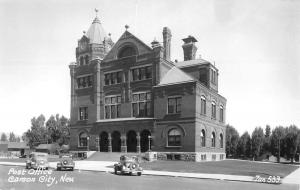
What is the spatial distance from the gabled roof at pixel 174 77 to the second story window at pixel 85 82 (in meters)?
12.7

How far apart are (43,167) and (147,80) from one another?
1993 cm

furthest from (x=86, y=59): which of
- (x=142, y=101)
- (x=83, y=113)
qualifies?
(x=142, y=101)

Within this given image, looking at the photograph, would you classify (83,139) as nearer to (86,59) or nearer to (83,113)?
(83,113)

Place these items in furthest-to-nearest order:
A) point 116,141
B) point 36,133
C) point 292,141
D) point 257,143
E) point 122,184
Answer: point 36,133, point 257,143, point 292,141, point 116,141, point 122,184

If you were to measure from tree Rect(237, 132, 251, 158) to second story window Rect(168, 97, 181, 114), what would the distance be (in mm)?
51787

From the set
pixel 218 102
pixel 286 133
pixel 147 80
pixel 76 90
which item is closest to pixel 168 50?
pixel 147 80

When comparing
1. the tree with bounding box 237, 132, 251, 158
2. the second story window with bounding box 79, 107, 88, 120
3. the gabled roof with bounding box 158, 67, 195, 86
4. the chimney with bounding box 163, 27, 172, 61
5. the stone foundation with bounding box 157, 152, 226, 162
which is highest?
the chimney with bounding box 163, 27, 172, 61

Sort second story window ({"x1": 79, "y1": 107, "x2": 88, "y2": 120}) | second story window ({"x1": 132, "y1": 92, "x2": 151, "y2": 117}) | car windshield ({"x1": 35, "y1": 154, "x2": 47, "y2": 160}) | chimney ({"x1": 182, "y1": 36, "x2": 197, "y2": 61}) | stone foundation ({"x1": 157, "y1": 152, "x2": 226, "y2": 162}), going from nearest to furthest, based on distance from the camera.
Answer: car windshield ({"x1": 35, "y1": 154, "x2": 47, "y2": 160}) < stone foundation ({"x1": 157, "y1": 152, "x2": 226, "y2": 162}) < second story window ({"x1": 132, "y1": 92, "x2": 151, "y2": 117}) < second story window ({"x1": 79, "y1": 107, "x2": 88, "y2": 120}) < chimney ({"x1": 182, "y1": 36, "x2": 197, "y2": 61})

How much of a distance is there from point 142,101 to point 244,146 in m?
51.0

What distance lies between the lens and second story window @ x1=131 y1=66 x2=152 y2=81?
43.6m

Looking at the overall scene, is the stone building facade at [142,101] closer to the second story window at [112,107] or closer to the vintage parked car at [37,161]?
the second story window at [112,107]

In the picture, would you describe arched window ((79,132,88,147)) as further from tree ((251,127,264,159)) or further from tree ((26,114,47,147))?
tree ((26,114,47,147))

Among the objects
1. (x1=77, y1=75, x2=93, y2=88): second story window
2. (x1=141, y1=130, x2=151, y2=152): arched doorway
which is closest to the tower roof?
(x1=77, y1=75, x2=93, y2=88): second story window

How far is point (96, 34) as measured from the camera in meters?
50.7
